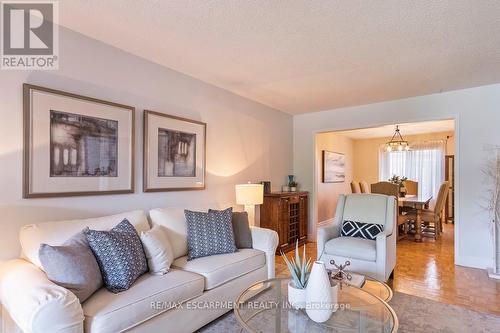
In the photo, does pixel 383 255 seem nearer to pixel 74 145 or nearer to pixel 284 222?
pixel 284 222

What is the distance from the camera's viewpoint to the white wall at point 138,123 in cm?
196

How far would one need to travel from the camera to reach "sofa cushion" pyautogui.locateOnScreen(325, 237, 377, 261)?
109 inches

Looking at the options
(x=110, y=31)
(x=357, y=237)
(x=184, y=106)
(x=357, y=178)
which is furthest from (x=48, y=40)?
(x=357, y=178)

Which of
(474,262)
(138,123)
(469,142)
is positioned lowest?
(474,262)

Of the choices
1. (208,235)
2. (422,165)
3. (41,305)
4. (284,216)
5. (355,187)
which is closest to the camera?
(41,305)

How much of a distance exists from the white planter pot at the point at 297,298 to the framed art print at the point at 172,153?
5.76ft

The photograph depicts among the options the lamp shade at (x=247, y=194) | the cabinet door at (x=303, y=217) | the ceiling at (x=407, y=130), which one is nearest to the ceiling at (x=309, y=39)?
the lamp shade at (x=247, y=194)

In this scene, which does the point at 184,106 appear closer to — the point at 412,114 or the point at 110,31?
the point at 110,31

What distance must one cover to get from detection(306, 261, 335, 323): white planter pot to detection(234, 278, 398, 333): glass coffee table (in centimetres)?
5

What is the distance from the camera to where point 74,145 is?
89.4 inches

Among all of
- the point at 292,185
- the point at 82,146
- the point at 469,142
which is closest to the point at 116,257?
the point at 82,146

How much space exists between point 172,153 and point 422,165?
6422 millimetres

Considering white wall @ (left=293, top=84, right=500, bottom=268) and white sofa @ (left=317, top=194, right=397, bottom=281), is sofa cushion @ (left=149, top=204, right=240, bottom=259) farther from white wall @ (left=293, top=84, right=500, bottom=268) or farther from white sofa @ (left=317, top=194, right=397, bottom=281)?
white wall @ (left=293, top=84, right=500, bottom=268)

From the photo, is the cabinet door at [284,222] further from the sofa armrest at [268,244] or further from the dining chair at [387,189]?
the dining chair at [387,189]
